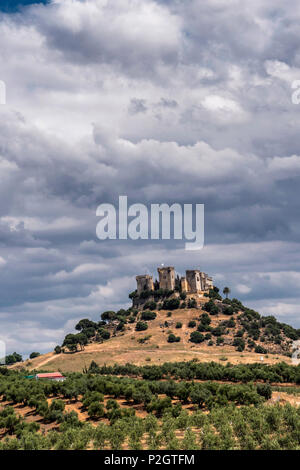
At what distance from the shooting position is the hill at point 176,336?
440 feet

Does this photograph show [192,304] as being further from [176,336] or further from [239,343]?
[239,343]

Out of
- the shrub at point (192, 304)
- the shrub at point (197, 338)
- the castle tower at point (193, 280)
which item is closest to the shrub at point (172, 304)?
the shrub at point (192, 304)

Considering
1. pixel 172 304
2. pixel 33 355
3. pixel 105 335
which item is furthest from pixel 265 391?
pixel 33 355

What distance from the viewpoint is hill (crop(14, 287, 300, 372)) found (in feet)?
440

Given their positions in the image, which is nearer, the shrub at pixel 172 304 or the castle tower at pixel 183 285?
the shrub at pixel 172 304

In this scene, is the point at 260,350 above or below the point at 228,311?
below

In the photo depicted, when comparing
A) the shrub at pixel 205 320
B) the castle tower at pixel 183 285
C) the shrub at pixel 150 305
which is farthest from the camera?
the castle tower at pixel 183 285

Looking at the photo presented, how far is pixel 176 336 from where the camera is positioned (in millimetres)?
153750

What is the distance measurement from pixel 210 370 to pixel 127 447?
169 feet

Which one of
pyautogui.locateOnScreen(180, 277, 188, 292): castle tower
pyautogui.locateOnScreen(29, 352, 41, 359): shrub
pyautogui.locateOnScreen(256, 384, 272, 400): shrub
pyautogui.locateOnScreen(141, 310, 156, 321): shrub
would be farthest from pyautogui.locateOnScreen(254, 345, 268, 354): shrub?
pyautogui.locateOnScreen(29, 352, 41, 359): shrub

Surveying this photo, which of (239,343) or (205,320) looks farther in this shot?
(205,320)

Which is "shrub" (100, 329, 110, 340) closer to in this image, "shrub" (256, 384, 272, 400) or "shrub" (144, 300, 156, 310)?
"shrub" (144, 300, 156, 310)

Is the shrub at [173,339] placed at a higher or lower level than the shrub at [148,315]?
lower

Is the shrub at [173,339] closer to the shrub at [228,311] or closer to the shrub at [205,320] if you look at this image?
the shrub at [205,320]
